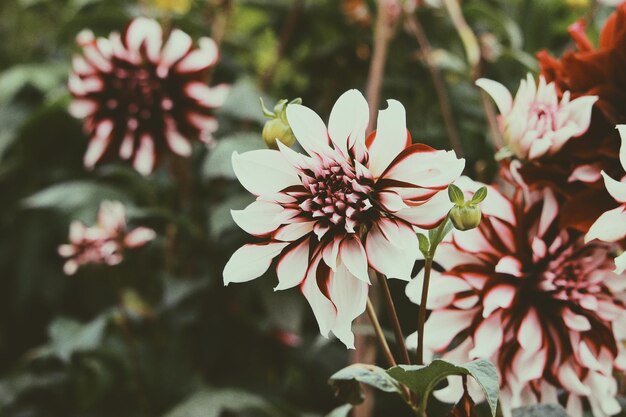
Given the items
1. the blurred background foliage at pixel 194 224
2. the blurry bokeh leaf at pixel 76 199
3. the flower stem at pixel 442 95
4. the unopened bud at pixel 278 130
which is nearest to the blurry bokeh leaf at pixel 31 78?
the blurred background foliage at pixel 194 224

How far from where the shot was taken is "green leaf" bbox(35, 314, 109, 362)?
25.0 inches

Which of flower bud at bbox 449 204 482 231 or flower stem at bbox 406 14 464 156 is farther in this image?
flower stem at bbox 406 14 464 156

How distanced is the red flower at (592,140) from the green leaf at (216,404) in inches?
13.5

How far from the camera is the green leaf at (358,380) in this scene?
27cm

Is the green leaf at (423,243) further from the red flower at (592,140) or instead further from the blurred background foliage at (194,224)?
the blurred background foliage at (194,224)

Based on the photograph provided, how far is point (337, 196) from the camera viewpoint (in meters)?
0.25

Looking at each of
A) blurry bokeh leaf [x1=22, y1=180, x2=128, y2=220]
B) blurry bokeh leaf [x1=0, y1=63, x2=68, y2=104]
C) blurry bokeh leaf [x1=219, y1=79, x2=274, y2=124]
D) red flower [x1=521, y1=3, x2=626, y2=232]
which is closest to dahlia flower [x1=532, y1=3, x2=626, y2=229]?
red flower [x1=521, y1=3, x2=626, y2=232]

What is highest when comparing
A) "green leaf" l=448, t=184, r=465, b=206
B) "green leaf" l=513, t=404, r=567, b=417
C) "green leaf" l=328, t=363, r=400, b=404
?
"green leaf" l=448, t=184, r=465, b=206

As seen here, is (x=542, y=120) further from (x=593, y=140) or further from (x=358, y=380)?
(x=358, y=380)

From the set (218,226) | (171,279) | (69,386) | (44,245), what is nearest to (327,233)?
(218,226)

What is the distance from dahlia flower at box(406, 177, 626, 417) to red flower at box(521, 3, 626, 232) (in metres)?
0.01

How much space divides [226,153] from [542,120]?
0.33 m

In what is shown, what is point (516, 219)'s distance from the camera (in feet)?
1.07

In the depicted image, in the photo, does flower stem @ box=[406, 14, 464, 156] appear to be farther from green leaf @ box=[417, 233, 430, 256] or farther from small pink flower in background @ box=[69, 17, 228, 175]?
green leaf @ box=[417, 233, 430, 256]
